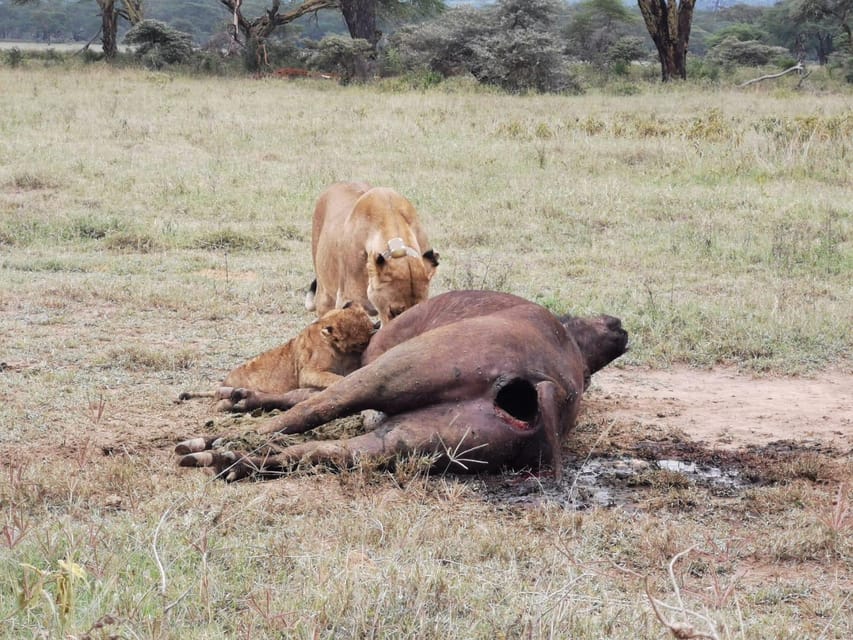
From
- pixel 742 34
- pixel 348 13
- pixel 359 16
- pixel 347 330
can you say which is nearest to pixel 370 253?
pixel 347 330

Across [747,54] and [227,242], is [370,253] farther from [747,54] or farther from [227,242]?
[747,54]

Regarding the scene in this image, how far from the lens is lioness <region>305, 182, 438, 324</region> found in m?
6.35

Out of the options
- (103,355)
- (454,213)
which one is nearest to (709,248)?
(454,213)

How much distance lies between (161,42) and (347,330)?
26322mm

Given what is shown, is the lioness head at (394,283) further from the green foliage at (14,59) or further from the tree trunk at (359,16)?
the tree trunk at (359,16)

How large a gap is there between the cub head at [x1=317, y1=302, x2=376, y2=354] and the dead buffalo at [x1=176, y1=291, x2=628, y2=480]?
90cm

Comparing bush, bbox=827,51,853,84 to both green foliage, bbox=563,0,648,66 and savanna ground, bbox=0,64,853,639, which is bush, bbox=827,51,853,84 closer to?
green foliage, bbox=563,0,648,66

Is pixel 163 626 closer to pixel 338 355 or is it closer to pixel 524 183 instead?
pixel 338 355

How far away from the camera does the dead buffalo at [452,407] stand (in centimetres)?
474

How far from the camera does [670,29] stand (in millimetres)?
28484

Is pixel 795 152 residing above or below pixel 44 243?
above

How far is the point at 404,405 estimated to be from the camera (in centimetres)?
487

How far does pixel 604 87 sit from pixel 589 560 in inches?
953

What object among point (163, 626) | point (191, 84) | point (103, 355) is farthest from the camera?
point (191, 84)
